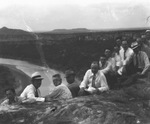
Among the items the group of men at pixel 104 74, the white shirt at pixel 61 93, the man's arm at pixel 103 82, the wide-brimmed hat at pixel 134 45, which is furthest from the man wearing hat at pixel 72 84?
the wide-brimmed hat at pixel 134 45

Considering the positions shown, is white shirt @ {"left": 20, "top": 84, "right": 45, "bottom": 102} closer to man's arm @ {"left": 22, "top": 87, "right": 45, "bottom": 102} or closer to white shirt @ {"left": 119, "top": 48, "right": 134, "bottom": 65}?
man's arm @ {"left": 22, "top": 87, "right": 45, "bottom": 102}

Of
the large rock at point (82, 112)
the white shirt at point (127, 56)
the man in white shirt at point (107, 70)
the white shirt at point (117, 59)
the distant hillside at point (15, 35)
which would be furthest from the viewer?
the distant hillside at point (15, 35)

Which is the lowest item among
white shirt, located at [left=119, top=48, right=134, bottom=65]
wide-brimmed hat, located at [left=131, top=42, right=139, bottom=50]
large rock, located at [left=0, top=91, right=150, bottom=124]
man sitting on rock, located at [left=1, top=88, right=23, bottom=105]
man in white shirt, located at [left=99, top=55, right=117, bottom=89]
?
large rock, located at [left=0, top=91, right=150, bottom=124]

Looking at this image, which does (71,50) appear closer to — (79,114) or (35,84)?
(35,84)

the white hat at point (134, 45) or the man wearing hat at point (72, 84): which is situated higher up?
the white hat at point (134, 45)

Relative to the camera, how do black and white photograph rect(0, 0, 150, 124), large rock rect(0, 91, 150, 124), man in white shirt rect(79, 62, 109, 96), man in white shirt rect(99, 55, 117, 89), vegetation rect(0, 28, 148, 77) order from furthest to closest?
vegetation rect(0, 28, 148, 77) → man in white shirt rect(99, 55, 117, 89) → man in white shirt rect(79, 62, 109, 96) → black and white photograph rect(0, 0, 150, 124) → large rock rect(0, 91, 150, 124)

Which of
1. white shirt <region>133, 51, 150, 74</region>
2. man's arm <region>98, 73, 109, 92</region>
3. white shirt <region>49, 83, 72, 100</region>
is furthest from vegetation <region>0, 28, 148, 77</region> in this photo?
white shirt <region>49, 83, 72, 100</region>

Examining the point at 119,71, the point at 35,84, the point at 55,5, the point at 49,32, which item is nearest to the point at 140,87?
the point at 119,71

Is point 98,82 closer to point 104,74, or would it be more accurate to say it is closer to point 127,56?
point 104,74

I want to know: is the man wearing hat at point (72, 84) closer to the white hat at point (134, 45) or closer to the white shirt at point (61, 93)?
the white shirt at point (61, 93)
